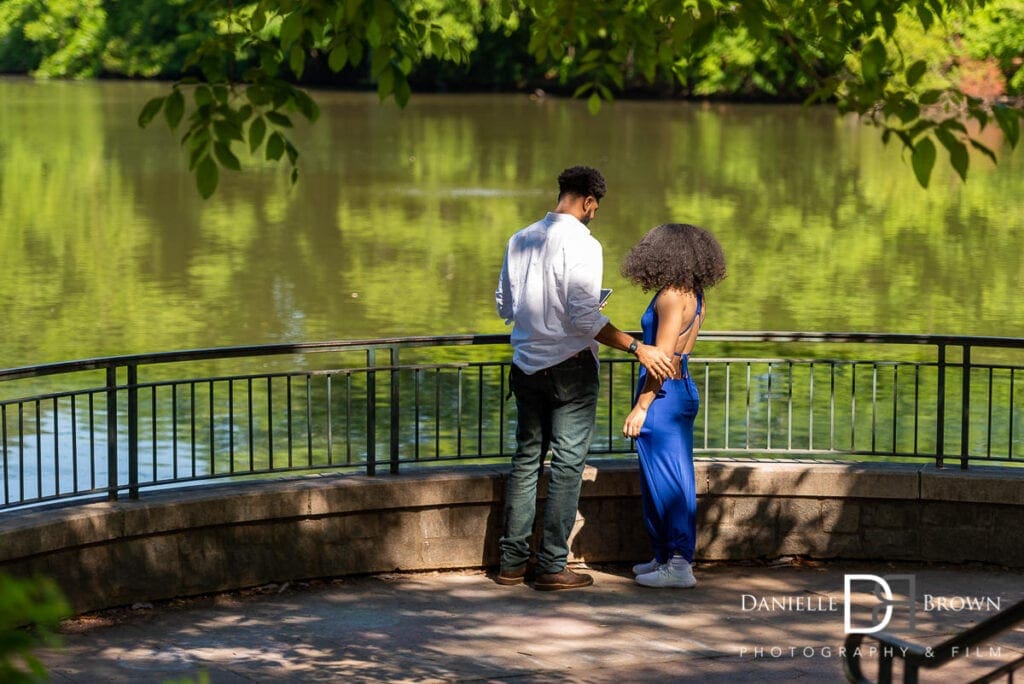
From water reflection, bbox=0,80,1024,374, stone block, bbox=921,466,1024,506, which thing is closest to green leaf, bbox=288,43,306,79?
stone block, bbox=921,466,1024,506

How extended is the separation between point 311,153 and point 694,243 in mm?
37816

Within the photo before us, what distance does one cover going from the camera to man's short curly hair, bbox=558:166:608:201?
7574 mm

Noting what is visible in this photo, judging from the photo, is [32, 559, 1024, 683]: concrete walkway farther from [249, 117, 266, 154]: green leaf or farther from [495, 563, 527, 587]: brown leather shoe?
[249, 117, 266, 154]: green leaf

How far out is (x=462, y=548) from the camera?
8305 mm

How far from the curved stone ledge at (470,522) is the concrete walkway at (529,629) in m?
0.09

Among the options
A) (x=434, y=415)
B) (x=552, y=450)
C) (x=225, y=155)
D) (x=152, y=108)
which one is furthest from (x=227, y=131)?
(x=434, y=415)

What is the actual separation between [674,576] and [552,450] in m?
0.85

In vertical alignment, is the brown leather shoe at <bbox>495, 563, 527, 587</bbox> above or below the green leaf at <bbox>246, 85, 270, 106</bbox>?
below

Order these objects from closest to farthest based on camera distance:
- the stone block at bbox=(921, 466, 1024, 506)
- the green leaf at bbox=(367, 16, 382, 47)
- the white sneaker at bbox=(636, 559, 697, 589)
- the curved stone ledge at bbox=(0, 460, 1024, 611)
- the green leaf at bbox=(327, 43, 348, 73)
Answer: the green leaf at bbox=(367, 16, 382, 47) → the green leaf at bbox=(327, 43, 348, 73) → the curved stone ledge at bbox=(0, 460, 1024, 611) → the white sneaker at bbox=(636, 559, 697, 589) → the stone block at bbox=(921, 466, 1024, 506)

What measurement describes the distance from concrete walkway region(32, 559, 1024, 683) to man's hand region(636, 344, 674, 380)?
108 centimetres

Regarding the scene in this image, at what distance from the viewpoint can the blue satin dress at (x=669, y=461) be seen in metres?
7.85

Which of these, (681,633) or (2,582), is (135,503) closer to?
(681,633)

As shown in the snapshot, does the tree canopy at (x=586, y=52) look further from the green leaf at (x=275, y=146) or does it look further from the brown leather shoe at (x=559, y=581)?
the brown leather shoe at (x=559, y=581)

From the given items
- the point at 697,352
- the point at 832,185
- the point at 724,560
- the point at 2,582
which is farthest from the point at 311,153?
the point at 2,582
